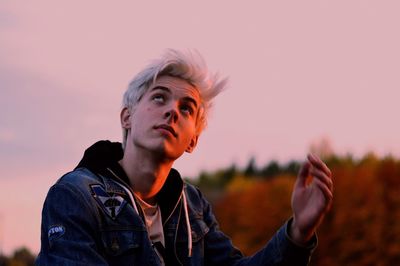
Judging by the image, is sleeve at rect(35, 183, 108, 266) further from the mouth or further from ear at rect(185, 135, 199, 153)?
ear at rect(185, 135, 199, 153)

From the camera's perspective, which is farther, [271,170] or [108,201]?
[271,170]

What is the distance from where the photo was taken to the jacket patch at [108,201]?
483 cm

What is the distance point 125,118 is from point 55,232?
1.07 meters

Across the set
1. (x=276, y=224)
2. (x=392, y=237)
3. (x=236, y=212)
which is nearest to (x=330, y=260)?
(x=392, y=237)

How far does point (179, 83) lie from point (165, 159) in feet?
1.54

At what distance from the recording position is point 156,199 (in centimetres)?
529

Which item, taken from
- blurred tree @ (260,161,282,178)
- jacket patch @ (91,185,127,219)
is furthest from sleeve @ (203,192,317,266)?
blurred tree @ (260,161,282,178)

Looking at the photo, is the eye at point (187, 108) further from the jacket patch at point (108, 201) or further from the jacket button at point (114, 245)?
the jacket button at point (114, 245)

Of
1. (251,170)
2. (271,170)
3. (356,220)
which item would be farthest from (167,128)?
(251,170)

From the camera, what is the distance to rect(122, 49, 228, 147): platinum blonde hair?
17.6 feet

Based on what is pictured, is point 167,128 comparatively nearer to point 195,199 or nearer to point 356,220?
point 195,199

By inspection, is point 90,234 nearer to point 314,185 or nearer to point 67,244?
point 67,244

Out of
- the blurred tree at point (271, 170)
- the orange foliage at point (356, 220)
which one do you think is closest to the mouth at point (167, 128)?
the orange foliage at point (356, 220)

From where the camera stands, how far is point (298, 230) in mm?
5000
